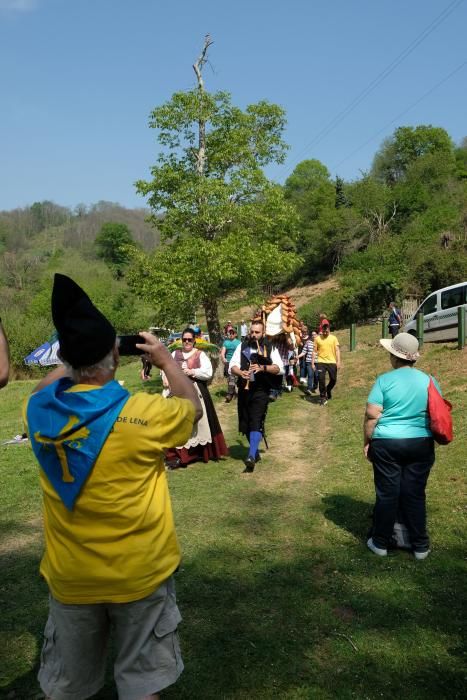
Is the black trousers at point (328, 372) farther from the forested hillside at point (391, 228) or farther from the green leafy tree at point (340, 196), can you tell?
the green leafy tree at point (340, 196)

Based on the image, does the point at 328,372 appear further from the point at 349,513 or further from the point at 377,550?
the point at 377,550

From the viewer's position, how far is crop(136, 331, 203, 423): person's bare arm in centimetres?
231

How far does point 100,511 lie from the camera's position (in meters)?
2.18

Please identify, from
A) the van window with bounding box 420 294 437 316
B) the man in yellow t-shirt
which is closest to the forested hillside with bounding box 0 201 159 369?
the van window with bounding box 420 294 437 316

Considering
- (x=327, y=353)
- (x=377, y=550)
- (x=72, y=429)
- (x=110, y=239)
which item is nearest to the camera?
(x=72, y=429)

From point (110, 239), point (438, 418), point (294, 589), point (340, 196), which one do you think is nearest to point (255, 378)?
point (438, 418)

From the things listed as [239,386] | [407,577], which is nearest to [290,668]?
[407,577]

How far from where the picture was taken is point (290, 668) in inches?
134

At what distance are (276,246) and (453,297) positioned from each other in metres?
5.53

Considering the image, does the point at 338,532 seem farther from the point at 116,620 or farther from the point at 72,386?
the point at 72,386

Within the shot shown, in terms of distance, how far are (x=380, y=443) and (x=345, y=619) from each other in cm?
146

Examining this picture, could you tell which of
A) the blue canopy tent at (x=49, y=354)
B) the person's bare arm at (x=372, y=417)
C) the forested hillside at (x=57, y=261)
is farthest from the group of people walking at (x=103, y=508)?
the forested hillside at (x=57, y=261)

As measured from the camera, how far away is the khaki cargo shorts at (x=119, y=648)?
87.5 inches

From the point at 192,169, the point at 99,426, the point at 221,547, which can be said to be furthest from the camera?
the point at 192,169
